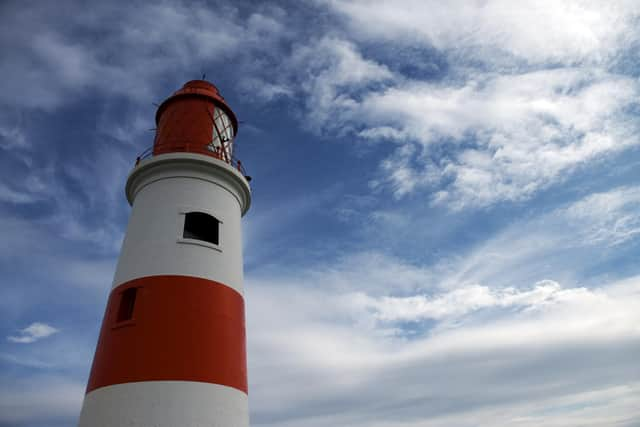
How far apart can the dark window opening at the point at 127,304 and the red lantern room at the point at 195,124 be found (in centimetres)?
387

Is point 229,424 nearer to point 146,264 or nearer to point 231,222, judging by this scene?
point 146,264

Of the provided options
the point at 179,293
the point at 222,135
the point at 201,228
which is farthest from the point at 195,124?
the point at 179,293

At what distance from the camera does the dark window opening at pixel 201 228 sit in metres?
11.4

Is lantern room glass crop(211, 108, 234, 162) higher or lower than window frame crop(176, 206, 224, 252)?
higher

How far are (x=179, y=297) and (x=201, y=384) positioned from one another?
1.94 metres

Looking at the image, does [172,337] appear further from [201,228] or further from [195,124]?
[195,124]

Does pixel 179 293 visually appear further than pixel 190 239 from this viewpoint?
No

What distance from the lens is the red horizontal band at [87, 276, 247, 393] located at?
28.7 feet

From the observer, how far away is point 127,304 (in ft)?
32.4

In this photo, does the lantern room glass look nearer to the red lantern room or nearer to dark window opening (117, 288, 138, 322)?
the red lantern room

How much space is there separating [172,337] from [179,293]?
100 cm

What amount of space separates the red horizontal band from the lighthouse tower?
2cm

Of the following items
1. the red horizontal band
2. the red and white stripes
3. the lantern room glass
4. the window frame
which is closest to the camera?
the red and white stripes

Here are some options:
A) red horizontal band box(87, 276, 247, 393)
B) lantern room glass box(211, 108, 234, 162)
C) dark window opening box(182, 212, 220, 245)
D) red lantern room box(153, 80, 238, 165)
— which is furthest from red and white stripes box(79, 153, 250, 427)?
lantern room glass box(211, 108, 234, 162)
